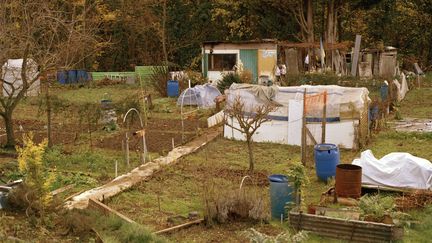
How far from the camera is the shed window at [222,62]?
94.3 ft

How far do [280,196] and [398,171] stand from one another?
2623 millimetres

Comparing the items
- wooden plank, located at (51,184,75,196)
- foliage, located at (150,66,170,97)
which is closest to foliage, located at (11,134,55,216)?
wooden plank, located at (51,184,75,196)

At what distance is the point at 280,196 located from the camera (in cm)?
959

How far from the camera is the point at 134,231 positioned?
8.00 m

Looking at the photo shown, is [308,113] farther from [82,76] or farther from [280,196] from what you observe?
→ [82,76]

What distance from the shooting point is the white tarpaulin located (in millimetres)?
10562

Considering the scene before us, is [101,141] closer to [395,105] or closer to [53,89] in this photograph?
[395,105]

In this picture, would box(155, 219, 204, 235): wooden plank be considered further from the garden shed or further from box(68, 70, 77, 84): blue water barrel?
box(68, 70, 77, 84): blue water barrel

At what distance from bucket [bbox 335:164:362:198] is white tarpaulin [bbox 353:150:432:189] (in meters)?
0.77

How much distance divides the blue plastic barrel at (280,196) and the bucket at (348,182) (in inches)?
45.1

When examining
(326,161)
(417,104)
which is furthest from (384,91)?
(326,161)

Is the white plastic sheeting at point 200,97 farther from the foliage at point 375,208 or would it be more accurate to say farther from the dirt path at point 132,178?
the foliage at point 375,208

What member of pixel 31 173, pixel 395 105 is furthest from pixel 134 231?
pixel 395 105

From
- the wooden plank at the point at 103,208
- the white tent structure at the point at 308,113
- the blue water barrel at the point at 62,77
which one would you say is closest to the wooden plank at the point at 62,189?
the wooden plank at the point at 103,208
